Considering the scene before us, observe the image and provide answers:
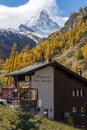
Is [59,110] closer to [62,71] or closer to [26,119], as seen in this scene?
[62,71]

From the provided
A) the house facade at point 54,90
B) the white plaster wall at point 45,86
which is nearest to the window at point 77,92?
the house facade at point 54,90

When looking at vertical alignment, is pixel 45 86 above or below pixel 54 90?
above

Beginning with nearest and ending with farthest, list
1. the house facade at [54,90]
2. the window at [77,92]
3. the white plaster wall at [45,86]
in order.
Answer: the house facade at [54,90] → the white plaster wall at [45,86] → the window at [77,92]

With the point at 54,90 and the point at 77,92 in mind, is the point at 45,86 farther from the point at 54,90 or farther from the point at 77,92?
the point at 77,92

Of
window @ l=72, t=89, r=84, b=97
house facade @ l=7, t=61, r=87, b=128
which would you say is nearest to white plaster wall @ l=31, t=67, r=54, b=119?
house facade @ l=7, t=61, r=87, b=128

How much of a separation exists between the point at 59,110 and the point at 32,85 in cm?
548

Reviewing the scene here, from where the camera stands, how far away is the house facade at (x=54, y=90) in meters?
52.7

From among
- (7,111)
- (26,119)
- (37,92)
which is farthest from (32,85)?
(26,119)

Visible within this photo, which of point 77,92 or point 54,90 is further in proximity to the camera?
point 77,92

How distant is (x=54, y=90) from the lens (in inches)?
2135

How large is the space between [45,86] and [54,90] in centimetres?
144

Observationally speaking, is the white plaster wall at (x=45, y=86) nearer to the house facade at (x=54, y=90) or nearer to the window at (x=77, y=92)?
the house facade at (x=54, y=90)

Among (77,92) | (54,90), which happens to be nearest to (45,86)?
(54,90)

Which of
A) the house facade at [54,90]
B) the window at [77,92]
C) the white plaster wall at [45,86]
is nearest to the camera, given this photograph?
the house facade at [54,90]
